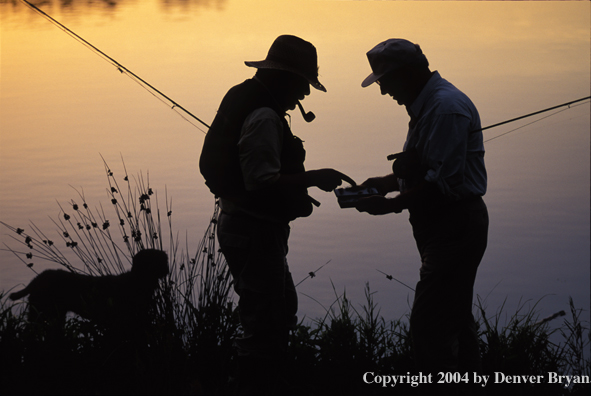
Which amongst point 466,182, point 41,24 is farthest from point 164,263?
point 41,24

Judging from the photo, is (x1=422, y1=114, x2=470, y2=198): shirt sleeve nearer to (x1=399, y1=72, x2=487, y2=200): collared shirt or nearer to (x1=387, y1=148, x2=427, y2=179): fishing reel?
(x1=399, y1=72, x2=487, y2=200): collared shirt

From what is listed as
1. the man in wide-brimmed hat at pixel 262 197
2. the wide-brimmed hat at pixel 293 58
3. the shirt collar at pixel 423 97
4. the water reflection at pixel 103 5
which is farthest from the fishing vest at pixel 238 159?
the water reflection at pixel 103 5

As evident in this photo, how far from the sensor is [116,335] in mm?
3525

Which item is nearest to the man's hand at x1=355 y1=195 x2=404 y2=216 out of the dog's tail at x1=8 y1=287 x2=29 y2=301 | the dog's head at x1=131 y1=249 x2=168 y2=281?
the dog's head at x1=131 y1=249 x2=168 y2=281

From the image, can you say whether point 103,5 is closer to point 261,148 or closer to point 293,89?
point 293,89

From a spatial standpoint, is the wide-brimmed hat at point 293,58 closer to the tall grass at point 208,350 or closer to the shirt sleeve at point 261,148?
the shirt sleeve at point 261,148

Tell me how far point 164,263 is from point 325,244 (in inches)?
122

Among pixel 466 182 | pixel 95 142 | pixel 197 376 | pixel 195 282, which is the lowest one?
pixel 197 376

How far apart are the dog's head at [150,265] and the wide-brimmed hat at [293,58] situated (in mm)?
1335

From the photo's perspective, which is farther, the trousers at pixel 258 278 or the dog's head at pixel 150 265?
the dog's head at pixel 150 265

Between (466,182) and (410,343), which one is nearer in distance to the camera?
(466,182)

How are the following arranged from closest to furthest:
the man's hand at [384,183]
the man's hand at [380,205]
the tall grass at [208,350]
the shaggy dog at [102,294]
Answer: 1. the man's hand at [380,205]
2. the tall grass at [208,350]
3. the shaggy dog at [102,294]
4. the man's hand at [384,183]

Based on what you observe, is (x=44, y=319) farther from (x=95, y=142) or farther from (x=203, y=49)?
(x=203, y=49)

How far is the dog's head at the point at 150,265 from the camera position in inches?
142
